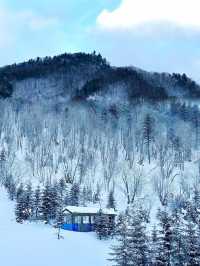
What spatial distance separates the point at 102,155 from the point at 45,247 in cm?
5960

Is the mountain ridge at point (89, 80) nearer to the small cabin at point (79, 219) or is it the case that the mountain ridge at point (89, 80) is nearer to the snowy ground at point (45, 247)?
the small cabin at point (79, 219)

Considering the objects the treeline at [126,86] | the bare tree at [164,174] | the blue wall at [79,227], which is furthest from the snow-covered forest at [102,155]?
the blue wall at [79,227]

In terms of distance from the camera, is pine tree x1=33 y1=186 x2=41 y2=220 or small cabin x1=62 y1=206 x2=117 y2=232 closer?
small cabin x1=62 y1=206 x2=117 y2=232

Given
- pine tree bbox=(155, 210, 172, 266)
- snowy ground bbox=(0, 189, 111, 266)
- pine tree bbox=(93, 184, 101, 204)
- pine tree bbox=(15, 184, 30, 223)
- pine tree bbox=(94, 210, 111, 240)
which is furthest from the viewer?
pine tree bbox=(93, 184, 101, 204)

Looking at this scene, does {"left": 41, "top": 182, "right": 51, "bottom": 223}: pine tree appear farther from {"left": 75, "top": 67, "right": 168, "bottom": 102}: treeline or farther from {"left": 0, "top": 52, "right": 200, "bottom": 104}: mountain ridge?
{"left": 0, "top": 52, "right": 200, "bottom": 104}: mountain ridge

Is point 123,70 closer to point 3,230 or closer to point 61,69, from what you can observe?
point 61,69

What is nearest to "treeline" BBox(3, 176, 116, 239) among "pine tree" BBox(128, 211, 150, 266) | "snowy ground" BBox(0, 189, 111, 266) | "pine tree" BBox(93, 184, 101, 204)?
"snowy ground" BBox(0, 189, 111, 266)

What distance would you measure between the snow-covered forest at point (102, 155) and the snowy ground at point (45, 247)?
257 centimetres

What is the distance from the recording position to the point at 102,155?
10456cm

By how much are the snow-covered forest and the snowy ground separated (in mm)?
2572

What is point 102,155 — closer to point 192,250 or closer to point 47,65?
point 192,250

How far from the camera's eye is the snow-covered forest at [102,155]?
67581 mm

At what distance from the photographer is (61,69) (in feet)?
594

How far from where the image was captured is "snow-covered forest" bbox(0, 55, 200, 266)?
67.6 m
